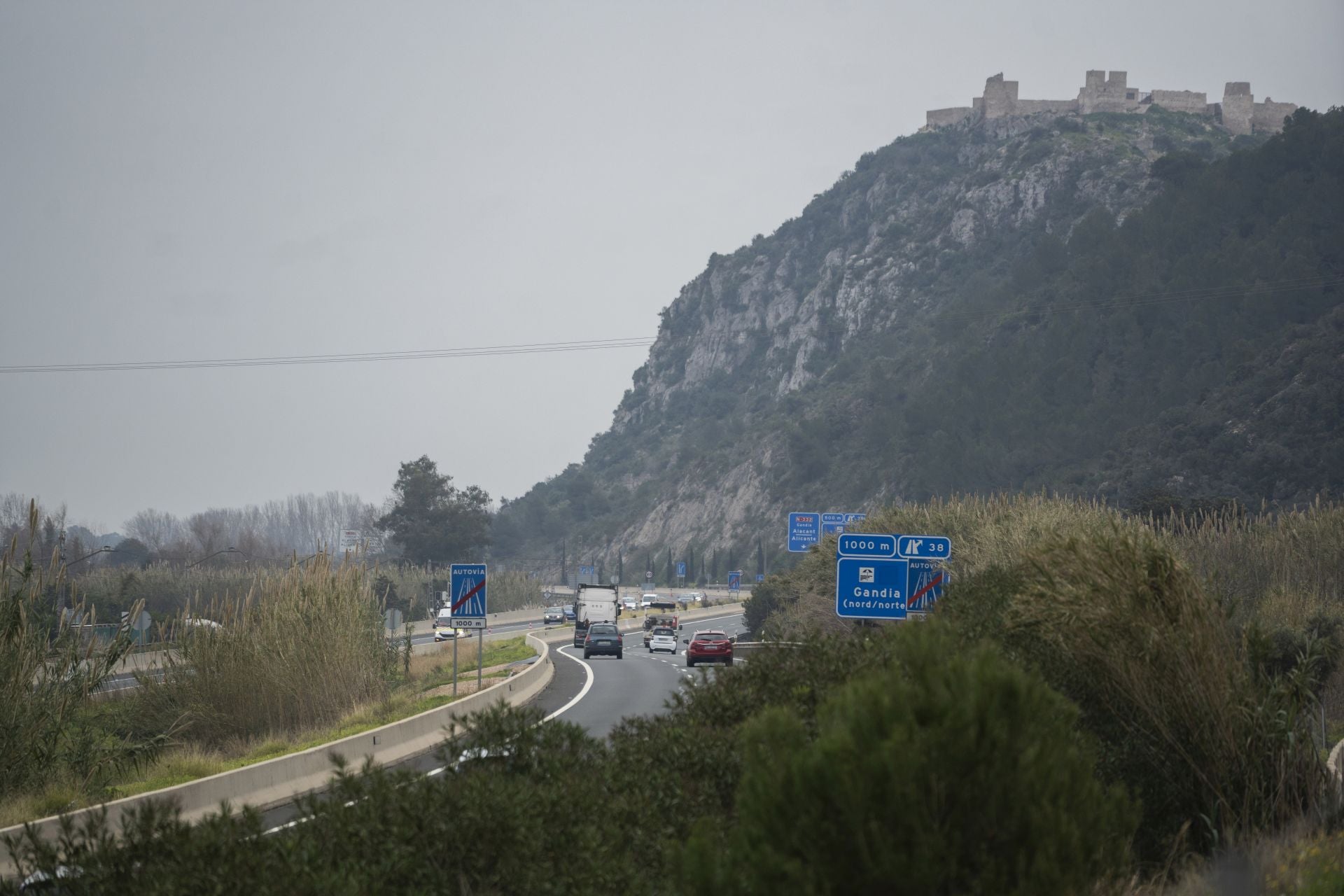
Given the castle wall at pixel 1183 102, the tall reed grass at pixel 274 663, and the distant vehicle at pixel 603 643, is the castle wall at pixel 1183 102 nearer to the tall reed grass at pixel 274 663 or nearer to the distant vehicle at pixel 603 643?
the distant vehicle at pixel 603 643

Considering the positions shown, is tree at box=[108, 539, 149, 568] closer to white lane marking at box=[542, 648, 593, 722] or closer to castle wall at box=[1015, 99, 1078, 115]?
white lane marking at box=[542, 648, 593, 722]

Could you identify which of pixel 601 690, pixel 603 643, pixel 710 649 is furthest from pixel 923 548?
pixel 603 643

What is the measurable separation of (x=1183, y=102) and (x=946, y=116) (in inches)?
1310

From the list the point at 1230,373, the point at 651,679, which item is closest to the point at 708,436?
the point at 1230,373

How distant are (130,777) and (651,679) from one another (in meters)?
22.2

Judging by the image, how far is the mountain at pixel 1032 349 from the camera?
78125 millimetres

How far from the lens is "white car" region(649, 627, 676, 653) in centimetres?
5819

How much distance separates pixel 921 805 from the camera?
5059mm

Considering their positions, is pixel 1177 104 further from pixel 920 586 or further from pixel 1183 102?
pixel 920 586

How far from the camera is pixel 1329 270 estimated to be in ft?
274

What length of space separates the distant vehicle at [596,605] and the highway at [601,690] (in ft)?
16.1

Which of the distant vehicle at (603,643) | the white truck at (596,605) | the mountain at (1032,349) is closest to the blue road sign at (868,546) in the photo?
the distant vehicle at (603,643)

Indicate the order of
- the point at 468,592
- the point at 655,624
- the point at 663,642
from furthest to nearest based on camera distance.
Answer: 1. the point at 655,624
2. the point at 663,642
3. the point at 468,592

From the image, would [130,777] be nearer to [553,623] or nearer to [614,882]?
[614,882]
